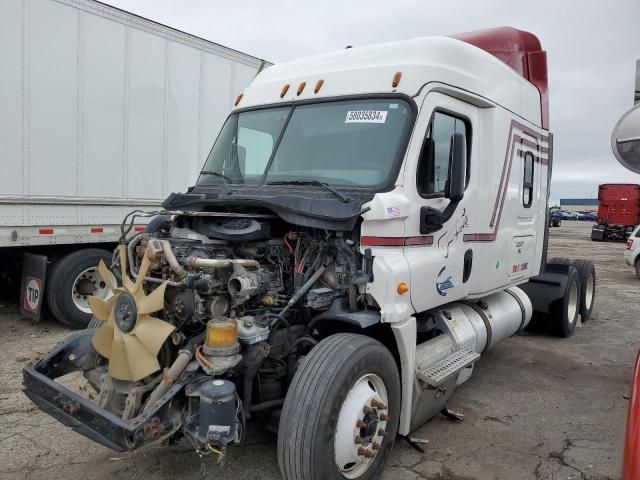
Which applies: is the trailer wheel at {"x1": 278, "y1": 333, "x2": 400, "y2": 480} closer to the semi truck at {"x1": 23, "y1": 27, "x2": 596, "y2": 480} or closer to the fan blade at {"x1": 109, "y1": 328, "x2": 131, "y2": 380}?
the semi truck at {"x1": 23, "y1": 27, "x2": 596, "y2": 480}

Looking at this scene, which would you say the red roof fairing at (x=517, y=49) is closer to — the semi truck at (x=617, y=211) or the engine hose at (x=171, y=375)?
the engine hose at (x=171, y=375)

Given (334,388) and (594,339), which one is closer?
(334,388)

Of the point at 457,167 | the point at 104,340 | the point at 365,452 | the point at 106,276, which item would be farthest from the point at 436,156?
the point at 104,340

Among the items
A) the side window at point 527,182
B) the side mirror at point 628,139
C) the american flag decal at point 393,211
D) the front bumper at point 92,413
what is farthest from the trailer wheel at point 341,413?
the side window at point 527,182

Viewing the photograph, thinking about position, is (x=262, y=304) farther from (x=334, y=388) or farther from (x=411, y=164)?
(x=411, y=164)

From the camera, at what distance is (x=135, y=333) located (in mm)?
3189

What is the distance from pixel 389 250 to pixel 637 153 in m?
1.64

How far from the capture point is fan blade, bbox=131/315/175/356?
3.15 m

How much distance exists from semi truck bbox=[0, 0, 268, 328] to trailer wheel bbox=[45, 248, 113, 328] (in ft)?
0.04

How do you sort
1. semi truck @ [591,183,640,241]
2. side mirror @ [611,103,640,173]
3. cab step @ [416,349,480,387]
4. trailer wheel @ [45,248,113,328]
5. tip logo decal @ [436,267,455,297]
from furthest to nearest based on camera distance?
1. semi truck @ [591,183,640,241]
2. trailer wheel @ [45,248,113,328]
3. tip logo decal @ [436,267,455,297]
4. cab step @ [416,349,480,387]
5. side mirror @ [611,103,640,173]

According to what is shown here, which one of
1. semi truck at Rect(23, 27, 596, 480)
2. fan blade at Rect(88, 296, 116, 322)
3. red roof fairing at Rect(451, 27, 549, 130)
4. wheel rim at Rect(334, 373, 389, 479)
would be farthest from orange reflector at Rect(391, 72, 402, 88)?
fan blade at Rect(88, 296, 116, 322)

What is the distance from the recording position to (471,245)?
456 centimetres

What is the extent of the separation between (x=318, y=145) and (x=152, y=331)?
186cm

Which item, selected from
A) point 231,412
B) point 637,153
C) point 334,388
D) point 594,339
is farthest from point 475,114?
point 594,339
